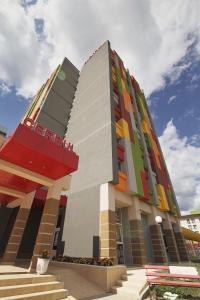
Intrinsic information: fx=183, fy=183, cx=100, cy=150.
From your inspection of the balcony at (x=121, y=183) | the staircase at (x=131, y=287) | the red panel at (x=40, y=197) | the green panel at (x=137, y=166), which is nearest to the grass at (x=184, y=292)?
the staircase at (x=131, y=287)

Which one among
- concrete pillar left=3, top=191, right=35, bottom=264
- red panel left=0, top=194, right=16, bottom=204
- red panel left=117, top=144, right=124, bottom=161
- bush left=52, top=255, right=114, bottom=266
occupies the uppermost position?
red panel left=117, top=144, right=124, bottom=161

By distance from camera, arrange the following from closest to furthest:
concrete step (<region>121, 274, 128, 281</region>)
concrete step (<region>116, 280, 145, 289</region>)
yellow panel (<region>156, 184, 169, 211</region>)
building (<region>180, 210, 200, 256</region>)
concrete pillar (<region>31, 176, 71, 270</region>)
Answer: concrete step (<region>116, 280, 145, 289</region>)
concrete pillar (<region>31, 176, 71, 270</region>)
concrete step (<region>121, 274, 128, 281</region>)
yellow panel (<region>156, 184, 169, 211</region>)
building (<region>180, 210, 200, 256</region>)

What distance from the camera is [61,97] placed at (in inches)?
1172

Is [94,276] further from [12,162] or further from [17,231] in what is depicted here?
[12,162]

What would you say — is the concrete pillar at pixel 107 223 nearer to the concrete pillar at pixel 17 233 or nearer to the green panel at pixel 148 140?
the concrete pillar at pixel 17 233

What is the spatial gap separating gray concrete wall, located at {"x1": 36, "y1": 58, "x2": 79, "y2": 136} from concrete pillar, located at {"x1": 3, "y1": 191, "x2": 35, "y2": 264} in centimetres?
1255

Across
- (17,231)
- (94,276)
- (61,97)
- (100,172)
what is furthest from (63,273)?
(61,97)

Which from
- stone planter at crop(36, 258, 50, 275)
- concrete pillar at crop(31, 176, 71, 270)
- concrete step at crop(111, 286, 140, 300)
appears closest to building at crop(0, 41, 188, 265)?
concrete pillar at crop(31, 176, 71, 270)

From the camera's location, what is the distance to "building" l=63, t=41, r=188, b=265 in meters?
15.0

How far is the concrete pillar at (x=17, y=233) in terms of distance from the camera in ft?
40.3

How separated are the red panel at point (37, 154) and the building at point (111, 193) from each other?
5.60 m

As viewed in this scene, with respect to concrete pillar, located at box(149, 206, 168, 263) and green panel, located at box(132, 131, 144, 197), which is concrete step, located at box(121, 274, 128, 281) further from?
concrete pillar, located at box(149, 206, 168, 263)

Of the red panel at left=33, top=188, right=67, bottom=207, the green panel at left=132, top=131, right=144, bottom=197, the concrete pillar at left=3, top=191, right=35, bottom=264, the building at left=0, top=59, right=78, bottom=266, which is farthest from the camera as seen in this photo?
the green panel at left=132, top=131, right=144, bottom=197

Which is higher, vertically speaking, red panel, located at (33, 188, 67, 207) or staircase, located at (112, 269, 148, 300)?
red panel, located at (33, 188, 67, 207)
